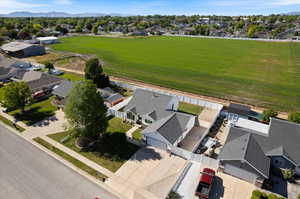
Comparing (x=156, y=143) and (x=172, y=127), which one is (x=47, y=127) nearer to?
(x=156, y=143)

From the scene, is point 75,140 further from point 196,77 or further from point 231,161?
point 196,77

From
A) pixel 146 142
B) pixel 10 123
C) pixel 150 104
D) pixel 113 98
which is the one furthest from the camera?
pixel 113 98

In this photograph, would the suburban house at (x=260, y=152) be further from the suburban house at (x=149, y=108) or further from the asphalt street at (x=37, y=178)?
the asphalt street at (x=37, y=178)

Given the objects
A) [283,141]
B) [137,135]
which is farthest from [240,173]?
[137,135]

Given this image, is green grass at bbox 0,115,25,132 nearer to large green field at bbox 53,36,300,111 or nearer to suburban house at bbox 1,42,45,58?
large green field at bbox 53,36,300,111

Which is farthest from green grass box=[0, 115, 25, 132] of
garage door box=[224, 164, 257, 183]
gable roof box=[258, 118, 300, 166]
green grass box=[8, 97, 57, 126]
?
gable roof box=[258, 118, 300, 166]

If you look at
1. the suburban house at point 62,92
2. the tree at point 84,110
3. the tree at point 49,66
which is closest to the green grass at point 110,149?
the tree at point 84,110
